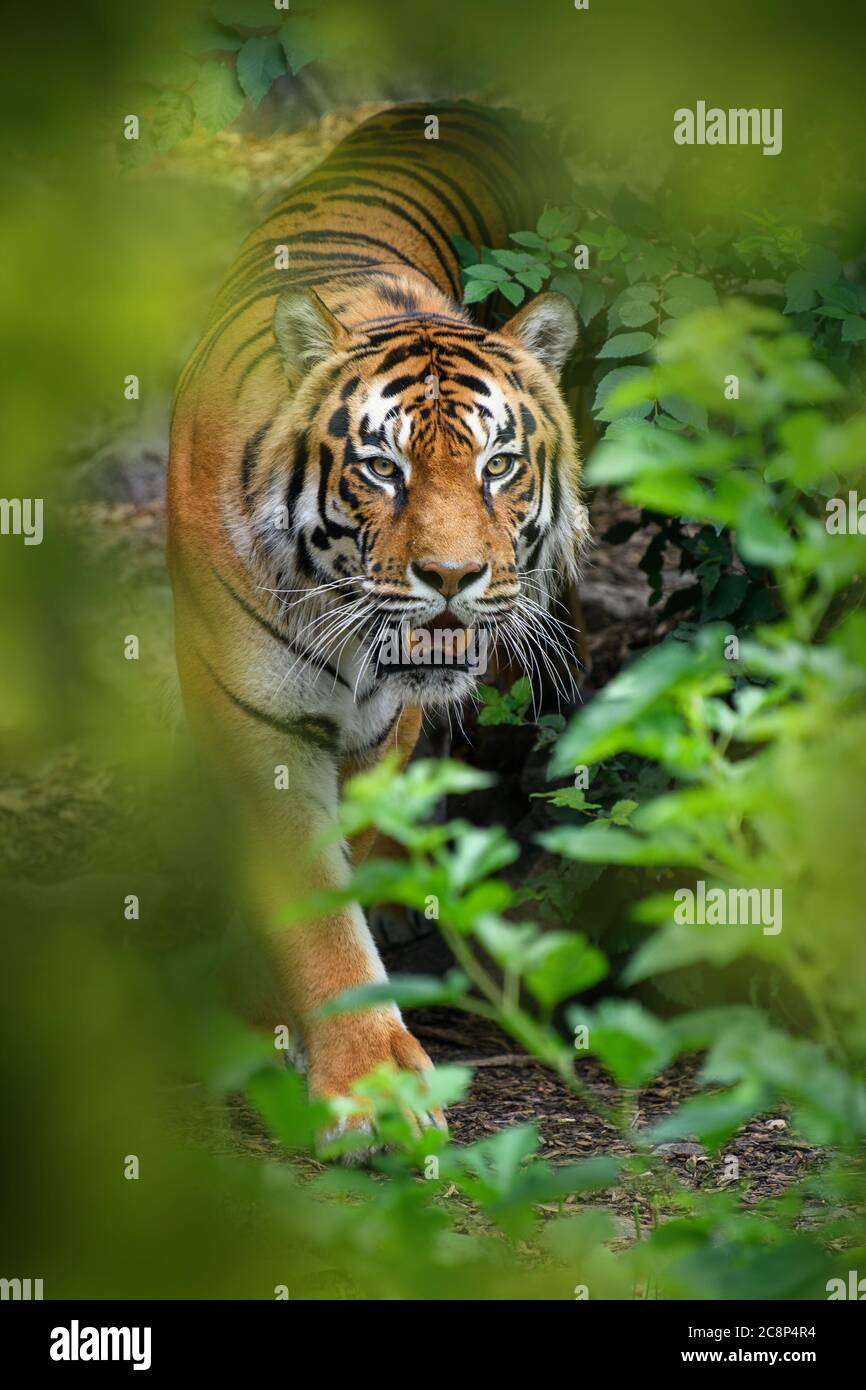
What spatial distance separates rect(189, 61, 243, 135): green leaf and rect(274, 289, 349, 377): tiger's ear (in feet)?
1.34

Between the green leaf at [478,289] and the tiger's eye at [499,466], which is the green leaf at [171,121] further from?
the tiger's eye at [499,466]

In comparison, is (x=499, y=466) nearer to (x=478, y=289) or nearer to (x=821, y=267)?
(x=478, y=289)

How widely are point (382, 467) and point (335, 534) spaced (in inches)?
6.9

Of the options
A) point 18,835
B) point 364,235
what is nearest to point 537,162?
point 364,235

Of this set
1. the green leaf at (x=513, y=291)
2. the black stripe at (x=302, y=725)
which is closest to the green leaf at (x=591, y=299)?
the green leaf at (x=513, y=291)

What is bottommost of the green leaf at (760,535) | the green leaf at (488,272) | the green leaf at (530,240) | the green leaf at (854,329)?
the green leaf at (760,535)

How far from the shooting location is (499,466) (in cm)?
306

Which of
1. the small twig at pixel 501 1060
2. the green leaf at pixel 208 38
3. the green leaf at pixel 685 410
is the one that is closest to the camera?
the green leaf at pixel 208 38

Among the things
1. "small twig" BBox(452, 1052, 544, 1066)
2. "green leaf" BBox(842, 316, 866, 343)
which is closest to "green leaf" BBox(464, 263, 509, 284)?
"green leaf" BBox(842, 316, 866, 343)

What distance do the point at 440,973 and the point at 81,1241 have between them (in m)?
2.31

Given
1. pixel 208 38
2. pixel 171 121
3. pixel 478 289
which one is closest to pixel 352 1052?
pixel 478 289

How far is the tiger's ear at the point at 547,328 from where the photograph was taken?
3.16 metres

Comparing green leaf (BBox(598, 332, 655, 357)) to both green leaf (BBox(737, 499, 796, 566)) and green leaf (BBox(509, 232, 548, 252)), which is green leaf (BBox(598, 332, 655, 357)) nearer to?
green leaf (BBox(509, 232, 548, 252))

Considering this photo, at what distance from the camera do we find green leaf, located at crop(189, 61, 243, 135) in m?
2.66
